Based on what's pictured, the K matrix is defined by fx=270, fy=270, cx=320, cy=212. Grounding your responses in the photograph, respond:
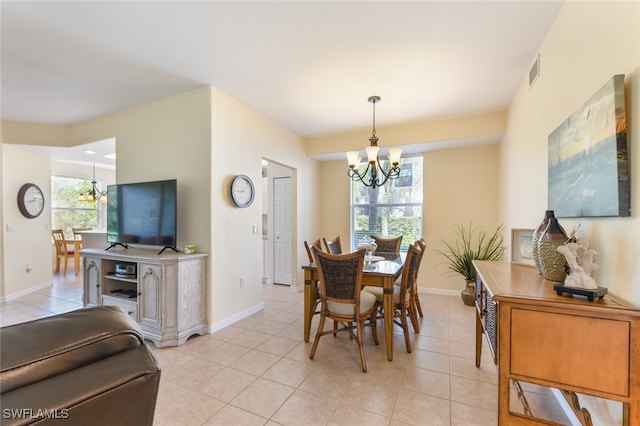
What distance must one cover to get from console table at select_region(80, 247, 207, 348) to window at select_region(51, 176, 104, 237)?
5028mm

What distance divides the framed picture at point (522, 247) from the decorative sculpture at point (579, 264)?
0.71 metres

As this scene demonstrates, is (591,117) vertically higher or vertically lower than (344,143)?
lower

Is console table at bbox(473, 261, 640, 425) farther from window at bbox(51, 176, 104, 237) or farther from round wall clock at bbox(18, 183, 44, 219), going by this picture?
window at bbox(51, 176, 104, 237)

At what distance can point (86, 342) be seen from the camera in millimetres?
722

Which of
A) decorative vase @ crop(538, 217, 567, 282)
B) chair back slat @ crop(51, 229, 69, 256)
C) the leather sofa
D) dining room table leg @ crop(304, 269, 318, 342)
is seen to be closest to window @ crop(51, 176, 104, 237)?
chair back slat @ crop(51, 229, 69, 256)

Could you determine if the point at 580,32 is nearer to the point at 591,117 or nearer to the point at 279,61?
the point at 591,117

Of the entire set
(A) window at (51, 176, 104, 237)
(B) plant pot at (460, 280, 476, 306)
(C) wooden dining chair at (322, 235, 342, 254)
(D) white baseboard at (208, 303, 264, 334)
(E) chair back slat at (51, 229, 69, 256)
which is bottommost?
(D) white baseboard at (208, 303, 264, 334)

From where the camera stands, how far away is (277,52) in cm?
234

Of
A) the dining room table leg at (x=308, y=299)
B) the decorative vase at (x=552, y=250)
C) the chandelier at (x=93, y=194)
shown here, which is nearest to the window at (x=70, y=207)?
the chandelier at (x=93, y=194)

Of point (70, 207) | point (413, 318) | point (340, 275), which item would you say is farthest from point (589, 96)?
point (70, 207)

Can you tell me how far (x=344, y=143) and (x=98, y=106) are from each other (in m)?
3.48

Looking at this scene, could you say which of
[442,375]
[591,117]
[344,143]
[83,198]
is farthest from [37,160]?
[591,117]

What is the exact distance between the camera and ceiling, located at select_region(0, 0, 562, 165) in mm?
1869

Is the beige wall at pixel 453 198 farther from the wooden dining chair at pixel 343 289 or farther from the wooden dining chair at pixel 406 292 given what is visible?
the wooden dining chair at pixel 343 289
